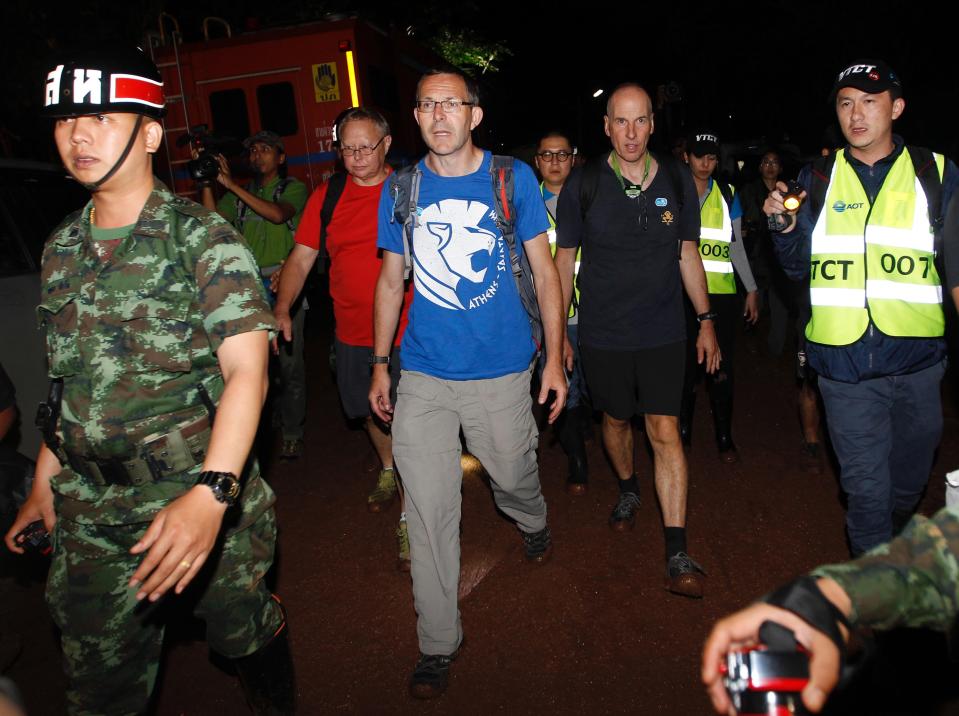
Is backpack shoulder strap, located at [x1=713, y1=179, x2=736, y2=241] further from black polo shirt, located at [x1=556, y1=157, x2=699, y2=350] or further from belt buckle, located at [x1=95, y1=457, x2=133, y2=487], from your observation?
belt buckle, located at [x1=95, y1=457, x2=133, y2=487]

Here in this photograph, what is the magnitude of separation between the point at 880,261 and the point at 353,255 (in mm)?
2872

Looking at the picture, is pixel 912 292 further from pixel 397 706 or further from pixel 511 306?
pixel 397 706

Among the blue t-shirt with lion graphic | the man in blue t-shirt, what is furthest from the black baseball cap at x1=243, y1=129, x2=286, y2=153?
the blue t-shirt with lion graphic

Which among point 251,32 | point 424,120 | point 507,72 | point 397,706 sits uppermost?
point 507,72

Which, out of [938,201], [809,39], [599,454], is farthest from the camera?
[809,39]

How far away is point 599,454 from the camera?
596 centimetres

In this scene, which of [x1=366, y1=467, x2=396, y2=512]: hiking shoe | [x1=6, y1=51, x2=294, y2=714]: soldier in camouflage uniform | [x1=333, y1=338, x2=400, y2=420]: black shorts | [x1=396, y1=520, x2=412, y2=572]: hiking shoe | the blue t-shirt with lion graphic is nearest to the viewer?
[x1=6, y1=51, x2=294, y2=714]: soldier in camouflage uniform

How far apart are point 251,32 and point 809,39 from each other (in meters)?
18.2

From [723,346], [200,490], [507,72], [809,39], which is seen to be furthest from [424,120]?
[507,72]

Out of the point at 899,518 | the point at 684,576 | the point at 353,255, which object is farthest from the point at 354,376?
the point at 899,518

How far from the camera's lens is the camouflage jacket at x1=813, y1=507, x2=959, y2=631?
1.50 m

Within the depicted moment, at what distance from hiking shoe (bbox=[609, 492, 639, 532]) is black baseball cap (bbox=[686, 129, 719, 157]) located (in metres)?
2.57

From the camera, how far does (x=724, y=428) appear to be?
561 cm

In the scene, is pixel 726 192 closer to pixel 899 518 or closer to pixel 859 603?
pixel 899 518
